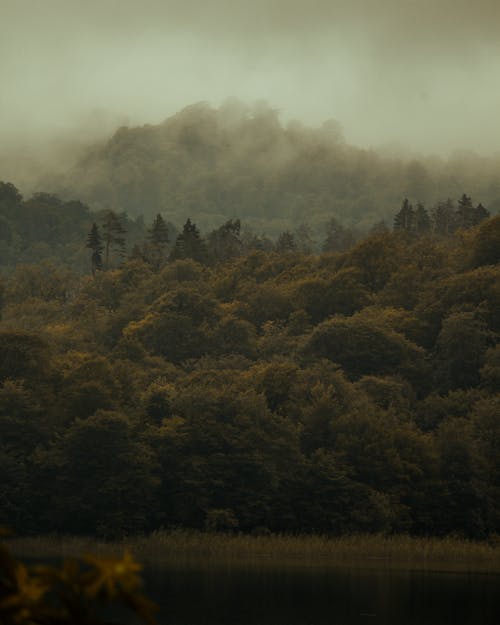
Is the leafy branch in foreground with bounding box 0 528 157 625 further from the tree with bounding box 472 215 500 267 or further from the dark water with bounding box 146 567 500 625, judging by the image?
the tree with bounding box 472 215 500 267

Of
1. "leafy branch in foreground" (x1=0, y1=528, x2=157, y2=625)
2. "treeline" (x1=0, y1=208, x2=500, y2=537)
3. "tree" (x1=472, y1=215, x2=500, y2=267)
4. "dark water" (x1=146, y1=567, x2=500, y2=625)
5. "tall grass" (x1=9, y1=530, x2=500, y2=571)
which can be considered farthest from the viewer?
"tree" (x1=472, y1=215, x2=500, y2=267)

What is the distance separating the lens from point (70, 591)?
32.7ft

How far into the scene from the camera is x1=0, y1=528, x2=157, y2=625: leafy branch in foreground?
9.43 m

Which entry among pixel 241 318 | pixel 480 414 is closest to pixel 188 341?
pixel 241 318

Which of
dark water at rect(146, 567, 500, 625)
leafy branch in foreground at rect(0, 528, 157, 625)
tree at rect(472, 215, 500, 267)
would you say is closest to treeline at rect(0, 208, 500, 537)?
dark water at rect(146, 567, 500, 625)

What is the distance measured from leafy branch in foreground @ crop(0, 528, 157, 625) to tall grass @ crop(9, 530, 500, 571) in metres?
77.2

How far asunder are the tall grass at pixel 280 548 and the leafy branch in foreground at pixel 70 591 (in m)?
77.2

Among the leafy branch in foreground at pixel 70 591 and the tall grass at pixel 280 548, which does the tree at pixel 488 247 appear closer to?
the tall grass at pixel 280 548

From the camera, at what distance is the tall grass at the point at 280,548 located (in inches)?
3447

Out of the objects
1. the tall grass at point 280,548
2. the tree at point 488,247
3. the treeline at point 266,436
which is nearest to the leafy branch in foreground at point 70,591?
the tall grass at point 280,548

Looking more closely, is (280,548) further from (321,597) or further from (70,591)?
(70,591)

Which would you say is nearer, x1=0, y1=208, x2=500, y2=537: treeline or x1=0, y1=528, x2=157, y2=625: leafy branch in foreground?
x1=0, y1=528, x2=157, y2=625: leafy branch in foreground

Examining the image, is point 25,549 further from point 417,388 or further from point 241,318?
point 241,318

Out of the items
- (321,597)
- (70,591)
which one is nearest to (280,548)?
(321,597)
